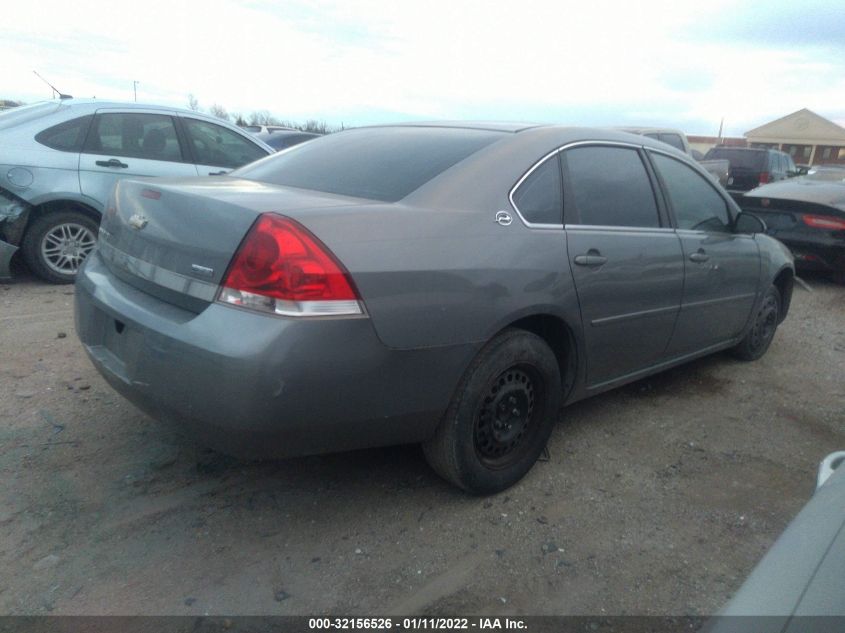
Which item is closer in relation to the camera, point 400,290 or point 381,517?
point 400,290

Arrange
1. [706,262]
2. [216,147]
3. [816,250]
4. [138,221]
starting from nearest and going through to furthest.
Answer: [138,221] → [706,262] → [216,147] → [816,250]

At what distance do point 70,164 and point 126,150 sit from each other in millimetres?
549

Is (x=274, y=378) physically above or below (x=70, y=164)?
below

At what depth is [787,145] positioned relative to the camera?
58625 millimetres

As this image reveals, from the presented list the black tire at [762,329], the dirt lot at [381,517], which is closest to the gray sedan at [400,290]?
the dirt lot at [381,517]

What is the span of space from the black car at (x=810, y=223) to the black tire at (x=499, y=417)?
5.72 meters

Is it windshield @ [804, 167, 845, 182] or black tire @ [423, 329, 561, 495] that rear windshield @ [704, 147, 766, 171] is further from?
black tire @ [423, 329, 561, 495]

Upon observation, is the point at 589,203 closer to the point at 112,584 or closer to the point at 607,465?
the point at 607,465

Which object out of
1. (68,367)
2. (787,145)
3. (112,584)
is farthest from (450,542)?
(787,145)

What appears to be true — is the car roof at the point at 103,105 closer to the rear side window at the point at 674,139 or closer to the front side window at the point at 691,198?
the front side window at the point at 691,198

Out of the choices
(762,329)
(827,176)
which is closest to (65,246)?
(762,329)

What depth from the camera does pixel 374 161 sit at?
3260mm

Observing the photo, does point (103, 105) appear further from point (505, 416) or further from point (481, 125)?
point (505, 416)

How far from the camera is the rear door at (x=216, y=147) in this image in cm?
702
